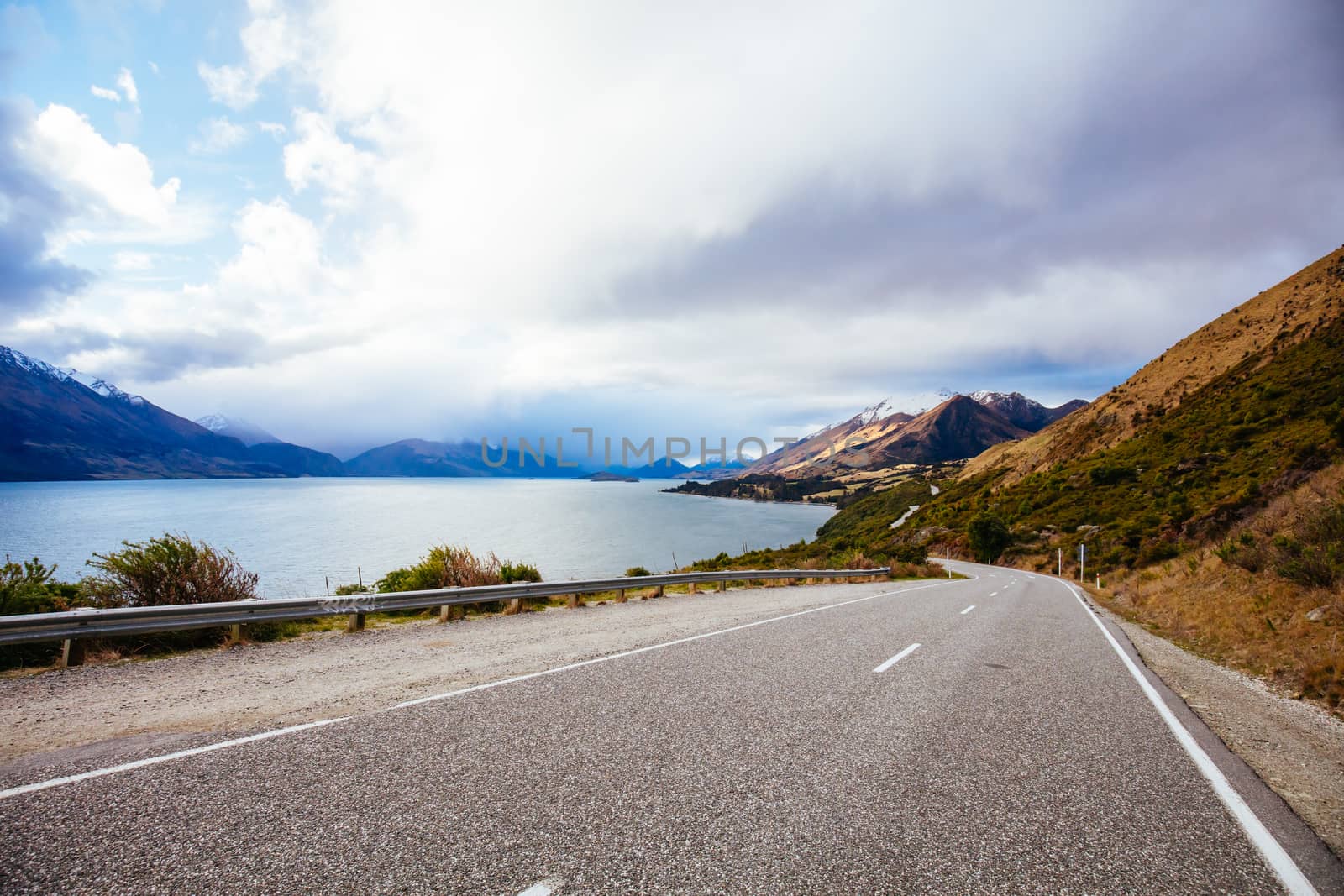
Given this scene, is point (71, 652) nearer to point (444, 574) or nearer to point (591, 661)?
point (444, 574)

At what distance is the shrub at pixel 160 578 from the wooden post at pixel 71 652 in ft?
4.52

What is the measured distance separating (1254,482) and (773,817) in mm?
43150

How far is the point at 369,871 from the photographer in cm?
274

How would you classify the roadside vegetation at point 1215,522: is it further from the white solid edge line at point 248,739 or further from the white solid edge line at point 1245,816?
the white solid edge line at point 248,739

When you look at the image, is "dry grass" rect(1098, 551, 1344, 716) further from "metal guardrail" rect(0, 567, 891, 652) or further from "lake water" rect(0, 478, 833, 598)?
"lake water" rect(0, 478, 833, 598)

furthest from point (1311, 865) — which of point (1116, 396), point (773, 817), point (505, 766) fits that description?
point (1116, 396)

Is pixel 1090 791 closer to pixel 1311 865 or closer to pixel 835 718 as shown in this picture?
pixel 1311 865

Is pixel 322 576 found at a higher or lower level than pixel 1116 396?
lower

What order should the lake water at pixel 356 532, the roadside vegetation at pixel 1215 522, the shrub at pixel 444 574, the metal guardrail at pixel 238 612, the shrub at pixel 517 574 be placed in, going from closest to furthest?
the metal guardrail at pixel 238 612
the roadside vegetation at pixel 1215 522
the shrub at pixel 444 574
the shrub at pixel 517 574
the lake water at pixel 356 532

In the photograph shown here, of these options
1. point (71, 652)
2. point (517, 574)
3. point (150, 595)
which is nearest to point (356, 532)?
point (517, 574)

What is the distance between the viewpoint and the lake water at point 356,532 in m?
51.5

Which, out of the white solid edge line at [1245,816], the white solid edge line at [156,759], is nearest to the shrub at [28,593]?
the white solid edge line at [156,759]

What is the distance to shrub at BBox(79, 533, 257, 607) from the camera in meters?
9.09

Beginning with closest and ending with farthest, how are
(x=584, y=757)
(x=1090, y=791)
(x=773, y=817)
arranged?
(x=773, y=817)
(x=1090, y=791)
(x=584, y=757)
